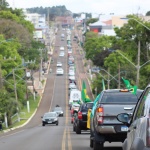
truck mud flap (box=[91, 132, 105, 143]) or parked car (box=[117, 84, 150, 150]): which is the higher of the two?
parked car (box=[117, 84, 150, 150])

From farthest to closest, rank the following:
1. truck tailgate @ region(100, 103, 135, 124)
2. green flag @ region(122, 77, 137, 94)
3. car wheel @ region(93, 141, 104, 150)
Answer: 1. car wheel @ region(93, 141, 104, 150)
2. truck tailgate @ region(100, 103, 135, 124)
3. green flag @ region(122, 77, 137, 94)

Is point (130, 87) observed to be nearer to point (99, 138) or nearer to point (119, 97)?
point (119, 97)

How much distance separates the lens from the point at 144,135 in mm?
9047

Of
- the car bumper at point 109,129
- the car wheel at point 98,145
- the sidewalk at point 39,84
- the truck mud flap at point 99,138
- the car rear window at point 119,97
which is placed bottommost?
the sidewalk at point 39,84

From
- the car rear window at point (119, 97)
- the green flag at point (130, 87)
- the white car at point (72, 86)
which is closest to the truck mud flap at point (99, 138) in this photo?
the car rear window at point (119, 97)

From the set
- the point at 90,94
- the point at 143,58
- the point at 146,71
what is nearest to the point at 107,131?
the point at 146,71

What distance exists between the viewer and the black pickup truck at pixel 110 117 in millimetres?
17750

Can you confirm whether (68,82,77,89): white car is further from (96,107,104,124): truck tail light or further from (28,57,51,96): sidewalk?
(96,107,104,124): truck tail light

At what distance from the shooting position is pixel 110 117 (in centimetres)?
1778

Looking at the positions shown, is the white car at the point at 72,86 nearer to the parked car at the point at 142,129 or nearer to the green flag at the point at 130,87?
the green flag at the point at 130,87

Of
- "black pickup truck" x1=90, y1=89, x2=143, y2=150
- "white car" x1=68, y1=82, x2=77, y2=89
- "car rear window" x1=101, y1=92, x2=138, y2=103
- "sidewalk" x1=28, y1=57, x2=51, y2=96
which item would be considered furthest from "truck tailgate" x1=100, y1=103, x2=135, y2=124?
"white car" x1=68, y1=82, x2=77, y2=89

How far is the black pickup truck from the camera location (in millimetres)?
17750

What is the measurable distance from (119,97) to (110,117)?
1057 mm

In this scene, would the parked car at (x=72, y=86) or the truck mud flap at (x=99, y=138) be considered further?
the parked car at (x=72, y=86)
